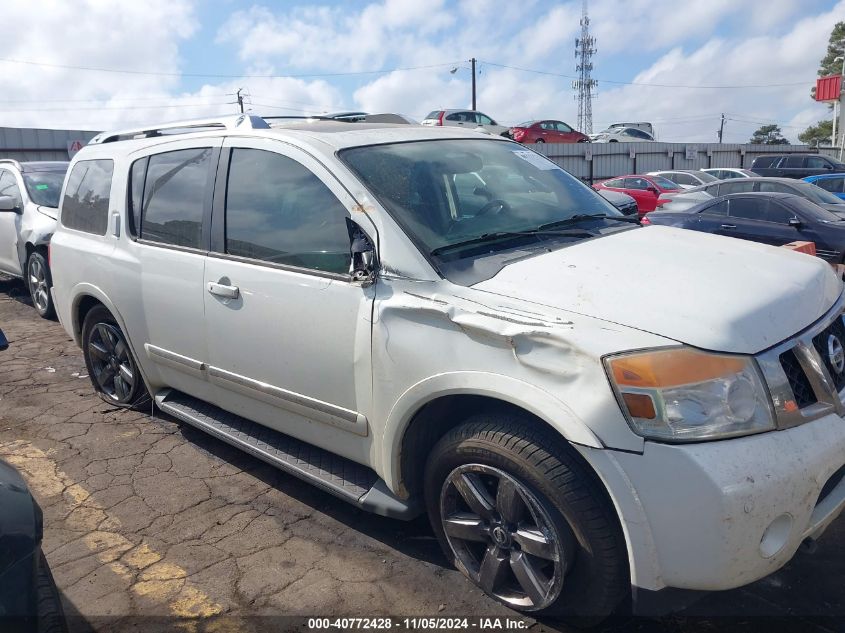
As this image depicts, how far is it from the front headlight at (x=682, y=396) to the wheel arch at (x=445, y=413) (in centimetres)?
18

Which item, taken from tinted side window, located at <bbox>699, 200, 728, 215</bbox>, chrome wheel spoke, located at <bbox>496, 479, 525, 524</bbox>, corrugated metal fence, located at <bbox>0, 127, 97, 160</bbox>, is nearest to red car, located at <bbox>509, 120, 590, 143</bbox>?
corrugated metal fence, located at <bbox>0, 127, 97, 160</bbox>

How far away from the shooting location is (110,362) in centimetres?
495

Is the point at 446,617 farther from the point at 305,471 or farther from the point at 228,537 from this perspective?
the point at 228,537

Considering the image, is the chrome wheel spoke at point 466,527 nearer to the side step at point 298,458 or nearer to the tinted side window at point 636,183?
the side step at point 298,458

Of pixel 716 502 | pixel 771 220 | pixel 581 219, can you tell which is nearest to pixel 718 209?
pixel 771 220

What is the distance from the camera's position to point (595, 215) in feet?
11.9

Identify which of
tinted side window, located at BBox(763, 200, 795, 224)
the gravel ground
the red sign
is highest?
the red sign

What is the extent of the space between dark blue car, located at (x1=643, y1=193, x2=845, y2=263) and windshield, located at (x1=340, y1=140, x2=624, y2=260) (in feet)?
26.2

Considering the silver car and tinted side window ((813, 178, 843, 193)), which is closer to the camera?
tinted side window ((813, 178, 843, 193))

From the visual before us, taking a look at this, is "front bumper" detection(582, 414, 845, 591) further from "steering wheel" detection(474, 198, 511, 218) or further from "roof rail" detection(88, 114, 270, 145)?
"roof rail" detection(88, 114, 270, 145)

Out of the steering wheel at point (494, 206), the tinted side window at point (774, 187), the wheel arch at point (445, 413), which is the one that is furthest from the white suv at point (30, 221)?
Answer: the tinted side window at point (774, 187)

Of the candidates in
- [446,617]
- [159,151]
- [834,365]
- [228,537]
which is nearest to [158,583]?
[228,537]

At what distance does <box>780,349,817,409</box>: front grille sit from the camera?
2373 millimetres

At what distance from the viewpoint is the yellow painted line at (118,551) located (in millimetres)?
2943
